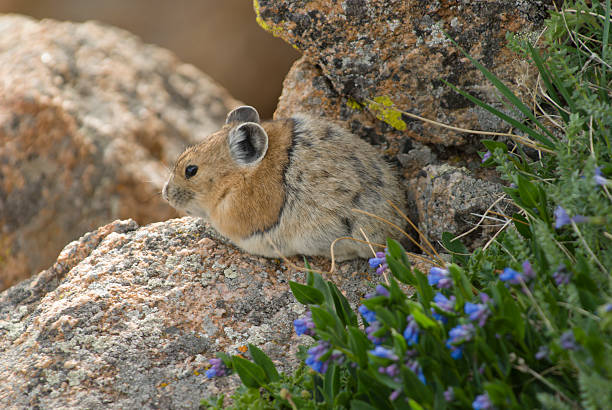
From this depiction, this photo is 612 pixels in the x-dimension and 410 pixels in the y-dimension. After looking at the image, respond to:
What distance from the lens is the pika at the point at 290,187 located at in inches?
191

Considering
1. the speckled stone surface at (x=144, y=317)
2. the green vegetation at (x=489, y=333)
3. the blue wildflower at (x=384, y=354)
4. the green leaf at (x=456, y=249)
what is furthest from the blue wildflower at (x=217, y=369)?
the green leaf at (x=456, y=249)

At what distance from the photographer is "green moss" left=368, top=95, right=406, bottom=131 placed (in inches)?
213

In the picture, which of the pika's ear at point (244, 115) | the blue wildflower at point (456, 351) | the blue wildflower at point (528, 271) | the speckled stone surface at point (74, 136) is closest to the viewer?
the blue wildflower at point (456, 351)

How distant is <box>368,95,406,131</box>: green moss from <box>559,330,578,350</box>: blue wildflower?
3.40 m

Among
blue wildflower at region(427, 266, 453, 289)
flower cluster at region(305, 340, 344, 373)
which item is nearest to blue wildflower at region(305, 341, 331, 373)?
flower cluster at region(305, 340, 344, 373)

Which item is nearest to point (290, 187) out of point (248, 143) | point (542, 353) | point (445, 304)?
point (248, 143)

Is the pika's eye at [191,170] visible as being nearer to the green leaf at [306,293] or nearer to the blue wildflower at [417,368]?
the green leaf at [306,293]

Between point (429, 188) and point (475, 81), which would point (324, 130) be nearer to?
point (429, 188)

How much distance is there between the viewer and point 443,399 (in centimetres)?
251

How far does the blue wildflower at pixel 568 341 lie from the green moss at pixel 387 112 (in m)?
3.40

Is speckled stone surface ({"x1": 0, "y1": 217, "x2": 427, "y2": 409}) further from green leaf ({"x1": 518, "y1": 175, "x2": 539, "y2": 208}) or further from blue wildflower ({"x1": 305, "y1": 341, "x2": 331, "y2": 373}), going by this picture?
green leaf ({"x1": 518, "y1": 175, "x2": 539, "y2": 208})

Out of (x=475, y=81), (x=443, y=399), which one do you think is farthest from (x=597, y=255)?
(x=475, y=81)

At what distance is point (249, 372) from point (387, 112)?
3108 mm

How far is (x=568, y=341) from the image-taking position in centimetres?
232
